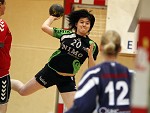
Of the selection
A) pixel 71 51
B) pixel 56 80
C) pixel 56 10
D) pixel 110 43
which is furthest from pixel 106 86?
pixel 56 10

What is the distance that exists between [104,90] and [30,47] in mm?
3479

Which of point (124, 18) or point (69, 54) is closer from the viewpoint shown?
point (69, 54)

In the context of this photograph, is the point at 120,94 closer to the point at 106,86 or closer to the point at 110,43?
the point at 106,86

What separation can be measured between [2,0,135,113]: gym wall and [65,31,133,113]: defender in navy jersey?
10.5 feet

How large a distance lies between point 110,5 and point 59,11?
929mm

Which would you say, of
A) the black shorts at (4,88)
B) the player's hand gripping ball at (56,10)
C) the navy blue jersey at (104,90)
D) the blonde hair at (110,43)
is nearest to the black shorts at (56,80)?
the black shorts at (4,88)

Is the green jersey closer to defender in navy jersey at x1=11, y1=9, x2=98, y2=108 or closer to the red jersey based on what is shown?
defender in navy jersey at x1=11, y1=9, x2=98, y2=108

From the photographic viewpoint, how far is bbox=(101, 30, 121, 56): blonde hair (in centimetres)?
279

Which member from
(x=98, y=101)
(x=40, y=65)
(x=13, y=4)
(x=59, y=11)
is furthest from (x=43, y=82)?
(x=98, y=101)

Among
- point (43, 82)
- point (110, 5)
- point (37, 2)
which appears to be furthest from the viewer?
point (37, 2)

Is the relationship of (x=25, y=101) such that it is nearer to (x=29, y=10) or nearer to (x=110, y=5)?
(x=29, y=10)

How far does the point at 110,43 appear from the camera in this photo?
111 inches

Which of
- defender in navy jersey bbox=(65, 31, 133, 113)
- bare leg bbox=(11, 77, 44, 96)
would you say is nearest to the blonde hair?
defender in navy jersey bbox=(65, 31, 133, 113)

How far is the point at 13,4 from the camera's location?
20.4ft
